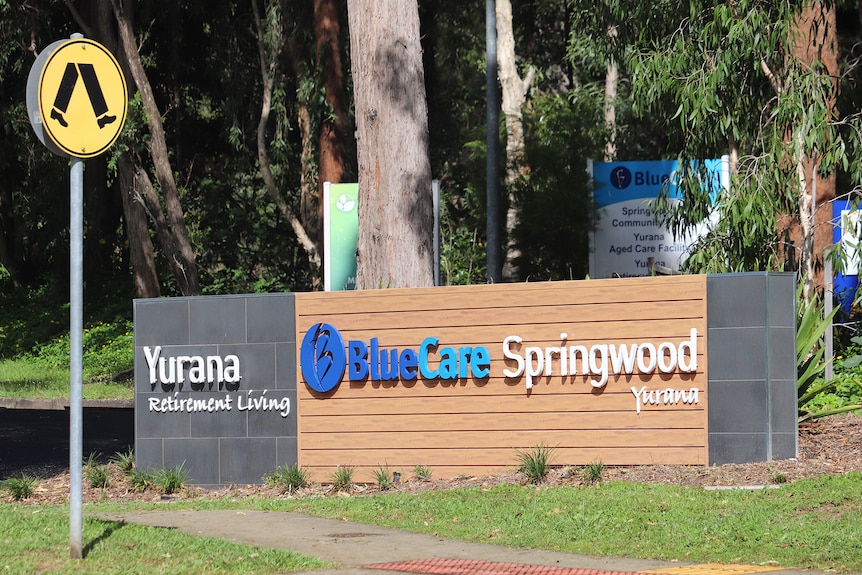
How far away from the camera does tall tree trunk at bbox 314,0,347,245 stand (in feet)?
90.0

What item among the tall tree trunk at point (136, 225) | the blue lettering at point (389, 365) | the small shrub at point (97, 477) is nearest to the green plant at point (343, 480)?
the blue lettering at point (389, 365)

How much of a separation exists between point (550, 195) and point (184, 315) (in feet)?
34.3

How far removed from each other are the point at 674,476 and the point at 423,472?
8.33 feet

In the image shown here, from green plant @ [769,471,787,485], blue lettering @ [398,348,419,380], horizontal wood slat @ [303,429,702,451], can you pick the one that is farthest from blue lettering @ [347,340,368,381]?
green plant @ [769,471,787,485]

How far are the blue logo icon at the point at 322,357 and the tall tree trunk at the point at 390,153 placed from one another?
2009mm

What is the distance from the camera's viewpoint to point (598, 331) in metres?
11.9

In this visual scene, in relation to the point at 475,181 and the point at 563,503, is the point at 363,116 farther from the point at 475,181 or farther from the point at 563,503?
the point at 475,181

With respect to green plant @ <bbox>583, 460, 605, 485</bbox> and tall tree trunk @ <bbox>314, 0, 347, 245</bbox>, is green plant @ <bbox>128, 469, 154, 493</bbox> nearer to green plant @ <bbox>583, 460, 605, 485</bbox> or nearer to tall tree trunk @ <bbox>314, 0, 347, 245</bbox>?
green plant @ <bbox>583, 460, 605, 485</bbox>

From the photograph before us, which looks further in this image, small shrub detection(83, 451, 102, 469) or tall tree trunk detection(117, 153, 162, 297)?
tall tree trunk detection(117, 153, 162, 297)

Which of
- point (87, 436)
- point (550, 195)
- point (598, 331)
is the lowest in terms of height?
point (87, 436)

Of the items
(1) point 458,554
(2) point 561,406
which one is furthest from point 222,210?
(1) point 458,554

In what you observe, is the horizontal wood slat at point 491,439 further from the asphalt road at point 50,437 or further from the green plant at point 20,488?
the asphalt road at point 50,437

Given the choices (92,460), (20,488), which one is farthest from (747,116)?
(20,488)

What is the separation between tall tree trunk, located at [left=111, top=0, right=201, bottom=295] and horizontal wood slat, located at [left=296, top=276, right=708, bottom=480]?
17.0m
